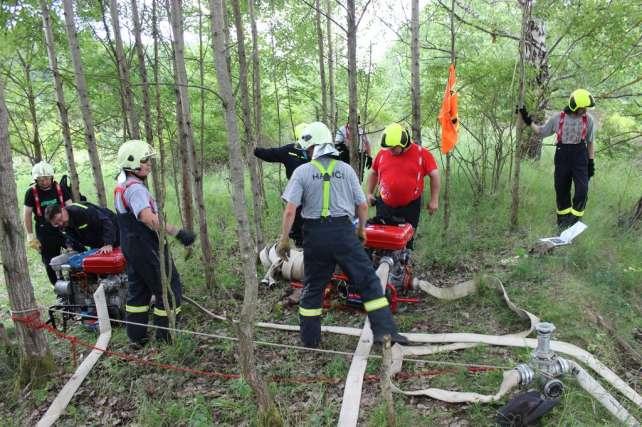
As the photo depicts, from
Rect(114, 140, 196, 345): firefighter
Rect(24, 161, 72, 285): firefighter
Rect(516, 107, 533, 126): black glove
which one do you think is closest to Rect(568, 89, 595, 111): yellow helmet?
Rect(516, 107, 533, 126): black glove

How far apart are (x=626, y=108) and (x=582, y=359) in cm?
542

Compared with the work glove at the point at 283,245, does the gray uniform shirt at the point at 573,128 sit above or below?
above

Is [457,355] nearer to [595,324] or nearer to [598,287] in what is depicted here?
[595,324]

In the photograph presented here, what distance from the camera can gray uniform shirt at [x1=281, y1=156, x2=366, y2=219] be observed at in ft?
13.2

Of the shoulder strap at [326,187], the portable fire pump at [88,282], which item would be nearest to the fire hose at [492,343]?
the shoulder strap at [326,187]

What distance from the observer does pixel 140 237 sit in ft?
14.3

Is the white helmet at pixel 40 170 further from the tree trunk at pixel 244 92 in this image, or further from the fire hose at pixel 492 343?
the fire hose at pixel 492 343

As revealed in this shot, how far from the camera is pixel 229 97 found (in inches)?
115

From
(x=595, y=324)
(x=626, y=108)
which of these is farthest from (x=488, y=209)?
(x=595, y=324)

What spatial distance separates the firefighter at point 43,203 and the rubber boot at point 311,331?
11.9 ft

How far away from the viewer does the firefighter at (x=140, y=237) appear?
4180 mm

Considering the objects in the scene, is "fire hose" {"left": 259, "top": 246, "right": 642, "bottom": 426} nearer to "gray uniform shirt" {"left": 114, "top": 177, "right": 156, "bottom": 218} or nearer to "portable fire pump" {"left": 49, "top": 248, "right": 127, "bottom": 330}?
"portable fire pump" {"left": 49, "top": 248, "right": 127, "bottom": 330}

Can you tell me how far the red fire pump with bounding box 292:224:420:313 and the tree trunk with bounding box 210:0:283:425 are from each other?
6.63ft

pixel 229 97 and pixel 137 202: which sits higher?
pixel 229 97
